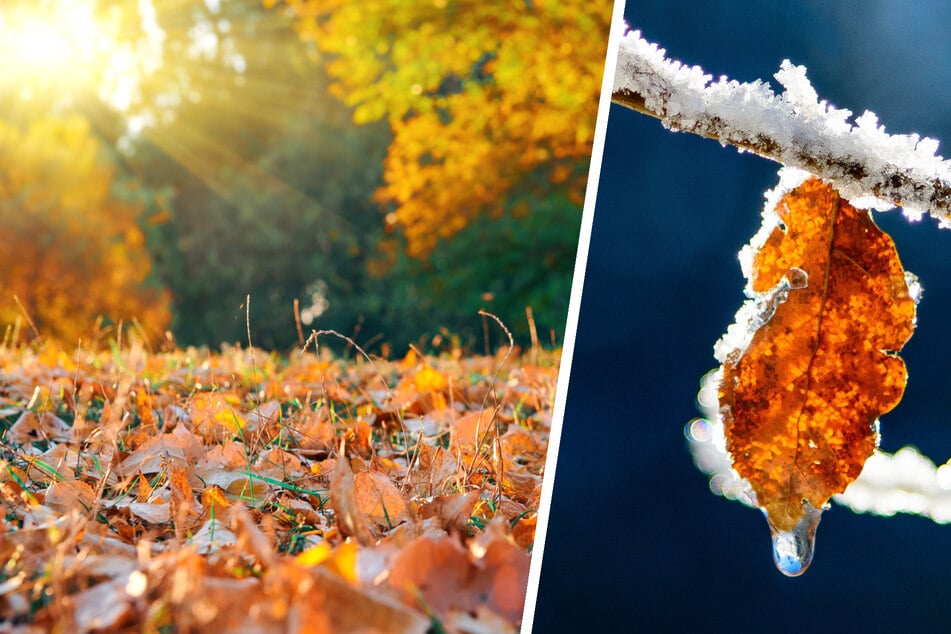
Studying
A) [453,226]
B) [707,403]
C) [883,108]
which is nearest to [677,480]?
[707,403]

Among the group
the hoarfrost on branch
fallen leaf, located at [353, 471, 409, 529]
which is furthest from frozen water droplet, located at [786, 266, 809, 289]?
fallen leaf, located at [353, 471, 409, 529]

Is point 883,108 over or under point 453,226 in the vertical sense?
over

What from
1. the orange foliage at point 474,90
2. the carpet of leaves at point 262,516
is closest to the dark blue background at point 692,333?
the carpet of leaves at point 262,516

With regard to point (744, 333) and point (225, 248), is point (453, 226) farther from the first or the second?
point (744, 333)

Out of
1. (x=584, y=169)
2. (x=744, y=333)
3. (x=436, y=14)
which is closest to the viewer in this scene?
(x=744, y=333)

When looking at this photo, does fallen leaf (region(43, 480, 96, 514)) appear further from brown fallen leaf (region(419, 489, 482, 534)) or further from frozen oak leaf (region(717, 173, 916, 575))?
frozen oak leaf (region(717, 173, 916, 575))

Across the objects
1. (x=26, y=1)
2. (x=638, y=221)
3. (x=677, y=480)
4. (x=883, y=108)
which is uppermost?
(x=26, y=1)

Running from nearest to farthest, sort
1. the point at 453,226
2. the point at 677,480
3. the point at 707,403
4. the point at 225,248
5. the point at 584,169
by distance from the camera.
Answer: the point at 707,403 → the point at 677,480 → the point at 584,169 → the point at 453,226 → the point at 225,248

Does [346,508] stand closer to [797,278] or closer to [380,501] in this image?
[380,501]
